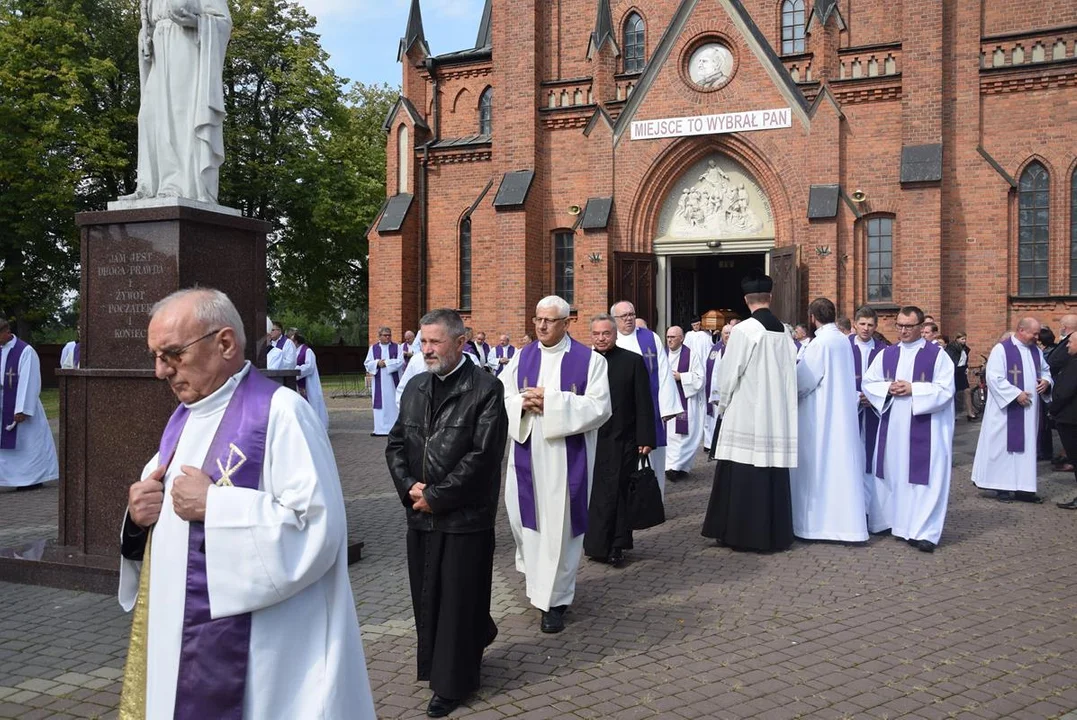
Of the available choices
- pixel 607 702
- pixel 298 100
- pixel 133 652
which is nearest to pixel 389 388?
pixel 607 702

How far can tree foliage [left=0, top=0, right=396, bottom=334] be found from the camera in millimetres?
28062

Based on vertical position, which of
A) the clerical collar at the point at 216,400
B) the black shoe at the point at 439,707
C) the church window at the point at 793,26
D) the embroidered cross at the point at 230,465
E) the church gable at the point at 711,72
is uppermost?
the church window at the point at 793,26

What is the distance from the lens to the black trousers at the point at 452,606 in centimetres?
424

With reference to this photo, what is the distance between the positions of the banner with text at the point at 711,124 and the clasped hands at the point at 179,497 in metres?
19.7

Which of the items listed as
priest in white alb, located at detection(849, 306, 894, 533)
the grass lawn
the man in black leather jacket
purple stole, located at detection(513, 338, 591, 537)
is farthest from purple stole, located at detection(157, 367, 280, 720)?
the grass lawn

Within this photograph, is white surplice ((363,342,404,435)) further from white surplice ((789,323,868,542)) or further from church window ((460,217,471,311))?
white surplice ((789,323,868,542))

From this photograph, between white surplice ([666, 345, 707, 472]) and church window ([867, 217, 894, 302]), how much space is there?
746 centimetres

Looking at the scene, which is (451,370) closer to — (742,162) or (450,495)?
(450,495)

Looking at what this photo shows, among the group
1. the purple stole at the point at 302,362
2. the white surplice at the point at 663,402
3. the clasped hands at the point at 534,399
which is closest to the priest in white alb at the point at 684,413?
the white surplice at the point at 663,402

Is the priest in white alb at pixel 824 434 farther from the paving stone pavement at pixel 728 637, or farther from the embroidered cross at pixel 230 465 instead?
the embroidered cross at pixel 230 465

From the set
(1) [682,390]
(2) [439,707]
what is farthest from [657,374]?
(2) [439,707]

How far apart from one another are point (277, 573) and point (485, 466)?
6.57ft

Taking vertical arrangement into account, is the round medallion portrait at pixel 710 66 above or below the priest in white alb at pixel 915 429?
above

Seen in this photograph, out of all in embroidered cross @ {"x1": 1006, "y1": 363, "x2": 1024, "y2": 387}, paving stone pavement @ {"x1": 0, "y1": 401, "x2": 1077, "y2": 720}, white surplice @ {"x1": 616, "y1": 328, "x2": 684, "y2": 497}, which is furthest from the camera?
embroidered cross @ {"x1": 1006, "y1": 363, "x2": 1024, "y2": 387}
